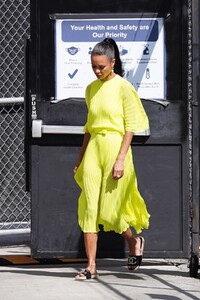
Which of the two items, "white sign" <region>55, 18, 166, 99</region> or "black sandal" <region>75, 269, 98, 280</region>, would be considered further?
"white sign" <region>55, 18, 166, 99</region>

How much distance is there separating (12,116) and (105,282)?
3.11m

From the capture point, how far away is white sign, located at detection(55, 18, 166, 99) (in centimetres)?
802

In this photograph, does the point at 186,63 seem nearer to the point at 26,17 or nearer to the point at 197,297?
the point at 197,297

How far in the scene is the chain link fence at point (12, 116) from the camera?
1012 cm

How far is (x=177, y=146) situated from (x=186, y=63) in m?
0.66

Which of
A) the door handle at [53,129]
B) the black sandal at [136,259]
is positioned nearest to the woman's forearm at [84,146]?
the door handle at [53,129]

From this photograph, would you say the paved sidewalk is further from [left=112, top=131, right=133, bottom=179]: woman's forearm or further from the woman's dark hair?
the woman's dark hair

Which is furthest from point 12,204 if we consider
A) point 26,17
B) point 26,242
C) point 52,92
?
point 52,92

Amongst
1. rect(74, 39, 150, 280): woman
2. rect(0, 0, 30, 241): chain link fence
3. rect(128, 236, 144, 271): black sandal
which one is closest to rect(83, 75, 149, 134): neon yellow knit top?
rect(74, 39, 150, 280): woman

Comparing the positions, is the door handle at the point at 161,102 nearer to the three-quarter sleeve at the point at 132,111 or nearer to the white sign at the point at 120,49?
the white sign at the point at 120,49

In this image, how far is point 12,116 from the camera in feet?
33.5

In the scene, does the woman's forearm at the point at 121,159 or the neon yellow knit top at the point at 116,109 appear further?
the neon yellow knit top at the point at 116,109

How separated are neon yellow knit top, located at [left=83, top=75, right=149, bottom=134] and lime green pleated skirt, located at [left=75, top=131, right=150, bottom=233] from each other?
3.0 inches

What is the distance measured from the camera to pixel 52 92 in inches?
317
